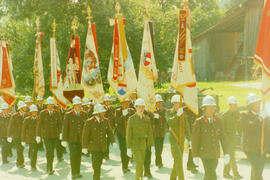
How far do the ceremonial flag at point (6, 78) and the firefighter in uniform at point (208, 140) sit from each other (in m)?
10.1

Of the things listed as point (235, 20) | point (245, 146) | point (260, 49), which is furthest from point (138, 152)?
point (235, 20)

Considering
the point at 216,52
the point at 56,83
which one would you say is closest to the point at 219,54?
the point at 216,52

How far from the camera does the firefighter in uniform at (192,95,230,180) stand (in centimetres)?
755

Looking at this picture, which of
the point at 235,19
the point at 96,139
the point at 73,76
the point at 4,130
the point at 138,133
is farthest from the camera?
the point at 235,19

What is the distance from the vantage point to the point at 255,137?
7789 millimetres

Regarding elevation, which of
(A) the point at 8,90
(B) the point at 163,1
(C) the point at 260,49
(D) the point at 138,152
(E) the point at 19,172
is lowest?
(E) the point at 19,172

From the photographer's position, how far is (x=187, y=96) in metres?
9.26

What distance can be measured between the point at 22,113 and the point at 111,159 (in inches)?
151

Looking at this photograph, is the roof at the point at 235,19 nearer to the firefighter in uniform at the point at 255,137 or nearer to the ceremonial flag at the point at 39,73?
the ceremonial flag at the point at 39,73

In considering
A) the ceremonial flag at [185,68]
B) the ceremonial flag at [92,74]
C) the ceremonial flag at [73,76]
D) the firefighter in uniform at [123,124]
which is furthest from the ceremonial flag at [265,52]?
the ceremonial flag at [73,76]

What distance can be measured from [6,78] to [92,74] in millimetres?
4831

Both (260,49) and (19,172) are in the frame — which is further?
(19,172)

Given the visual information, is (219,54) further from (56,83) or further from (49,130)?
(49,130)

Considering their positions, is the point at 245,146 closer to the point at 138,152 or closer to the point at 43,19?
the point at 138,152
